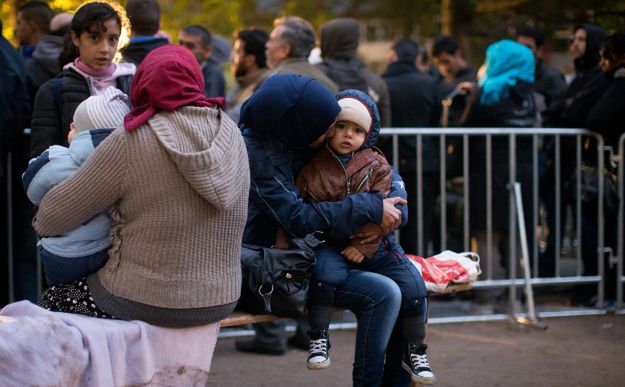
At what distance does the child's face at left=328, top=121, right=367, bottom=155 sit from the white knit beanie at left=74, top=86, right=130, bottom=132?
1.06 meters

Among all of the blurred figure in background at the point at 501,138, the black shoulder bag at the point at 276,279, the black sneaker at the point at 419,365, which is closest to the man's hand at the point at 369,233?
the black shoulder bag at the point at 276,279

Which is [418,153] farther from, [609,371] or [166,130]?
[166,130]

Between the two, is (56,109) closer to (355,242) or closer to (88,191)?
(88,191)

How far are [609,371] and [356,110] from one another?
2.52m

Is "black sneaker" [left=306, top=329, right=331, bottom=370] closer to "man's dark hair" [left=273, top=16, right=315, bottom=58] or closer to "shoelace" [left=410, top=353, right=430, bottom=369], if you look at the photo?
"shoelace" [left=410, top=353, right=430, bottom=369]

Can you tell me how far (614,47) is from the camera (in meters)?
7.87

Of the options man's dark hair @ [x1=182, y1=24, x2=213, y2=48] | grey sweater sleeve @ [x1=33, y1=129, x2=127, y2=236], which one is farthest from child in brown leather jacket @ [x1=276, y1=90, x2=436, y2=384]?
man's dark hair @ [x1=182, y1=24, x2=213, y2=48]

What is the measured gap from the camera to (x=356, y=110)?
4.86m

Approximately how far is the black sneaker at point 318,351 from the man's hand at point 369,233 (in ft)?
1.54

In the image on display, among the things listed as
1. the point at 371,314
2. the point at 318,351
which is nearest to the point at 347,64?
the point at 371,314

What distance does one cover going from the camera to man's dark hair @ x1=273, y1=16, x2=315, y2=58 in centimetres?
718

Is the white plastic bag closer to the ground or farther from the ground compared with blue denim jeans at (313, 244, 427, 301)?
closer to the ground

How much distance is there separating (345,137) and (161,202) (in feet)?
3.91

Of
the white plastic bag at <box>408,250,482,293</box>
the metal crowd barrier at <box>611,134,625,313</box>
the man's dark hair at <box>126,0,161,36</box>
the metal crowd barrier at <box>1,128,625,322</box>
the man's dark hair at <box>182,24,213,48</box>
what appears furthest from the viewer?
the man's dark hair at <box>182,24,213,48</box>
